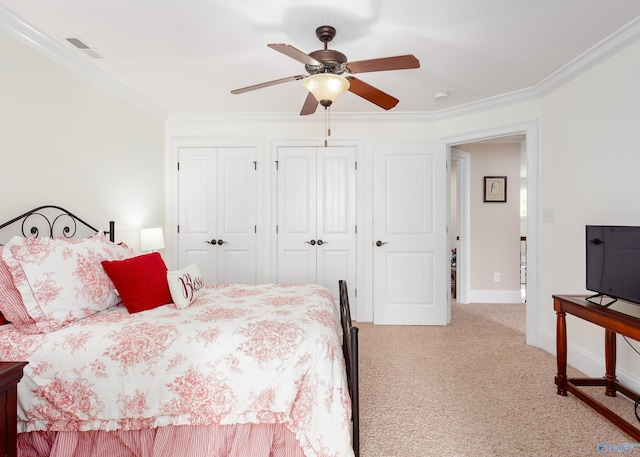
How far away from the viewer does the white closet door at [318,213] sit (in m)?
4.11

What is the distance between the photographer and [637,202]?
7.47ft

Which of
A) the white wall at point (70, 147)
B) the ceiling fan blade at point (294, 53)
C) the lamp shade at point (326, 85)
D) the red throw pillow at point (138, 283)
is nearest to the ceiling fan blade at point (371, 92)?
the lamp shade at point (326, 85)

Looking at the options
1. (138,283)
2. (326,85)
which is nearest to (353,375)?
(138,283)

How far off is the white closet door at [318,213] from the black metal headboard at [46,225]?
2010mm

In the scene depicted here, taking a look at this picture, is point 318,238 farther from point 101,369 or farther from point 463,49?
point 101,369

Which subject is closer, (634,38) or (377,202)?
(634,38)

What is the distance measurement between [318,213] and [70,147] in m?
2.46

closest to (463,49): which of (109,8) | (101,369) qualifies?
(109,8)

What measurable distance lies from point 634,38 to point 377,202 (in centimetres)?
245

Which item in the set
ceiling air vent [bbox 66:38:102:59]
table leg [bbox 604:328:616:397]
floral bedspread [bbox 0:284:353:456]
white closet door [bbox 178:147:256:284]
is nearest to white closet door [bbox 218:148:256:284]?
white closet door [bbox 178:147:256:284]

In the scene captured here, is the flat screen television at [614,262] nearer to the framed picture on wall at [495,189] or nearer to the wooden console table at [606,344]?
the wooden console table at [606,344]

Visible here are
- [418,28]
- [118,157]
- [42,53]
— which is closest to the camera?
[418,28]

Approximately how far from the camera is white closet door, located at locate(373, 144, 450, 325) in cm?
396

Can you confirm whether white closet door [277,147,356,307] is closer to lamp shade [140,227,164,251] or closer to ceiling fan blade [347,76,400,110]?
lamp shade [140,227,164,251]
